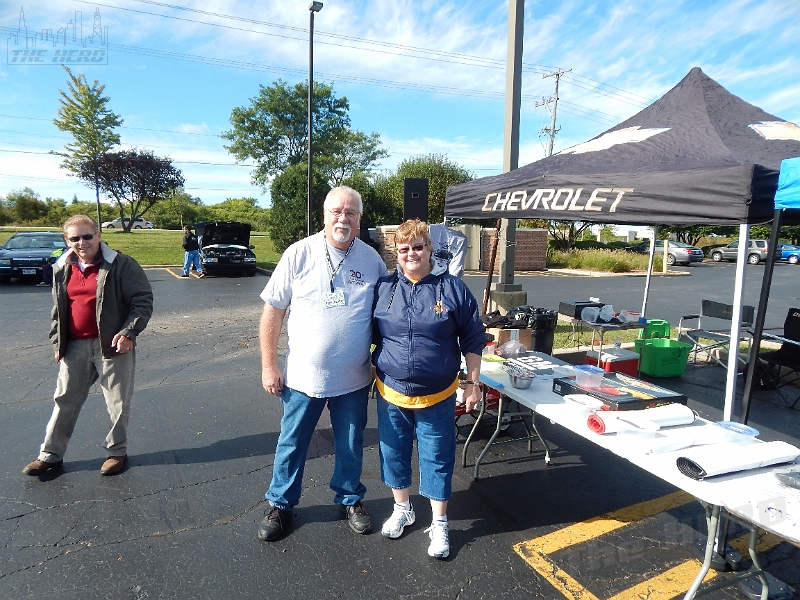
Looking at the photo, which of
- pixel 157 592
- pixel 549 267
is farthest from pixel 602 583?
pixel 549 267

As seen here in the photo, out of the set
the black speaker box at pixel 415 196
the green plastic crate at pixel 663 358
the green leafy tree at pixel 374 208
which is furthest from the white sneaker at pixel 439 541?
the green leafy tree at pixel 374 208

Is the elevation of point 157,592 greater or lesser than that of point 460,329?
lesser

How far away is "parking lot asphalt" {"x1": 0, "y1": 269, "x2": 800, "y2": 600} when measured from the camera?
242 centimetres

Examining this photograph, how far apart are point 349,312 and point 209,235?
52.9 feet

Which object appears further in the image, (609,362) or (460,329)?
(609,362)

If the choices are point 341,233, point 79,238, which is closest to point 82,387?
point 79,238

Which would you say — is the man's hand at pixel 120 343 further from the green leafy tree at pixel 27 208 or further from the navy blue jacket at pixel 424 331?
the green leafy tree at pixel 27 208

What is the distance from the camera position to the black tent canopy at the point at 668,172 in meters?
2.70

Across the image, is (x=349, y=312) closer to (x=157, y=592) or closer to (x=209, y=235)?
(x=157, y=592)

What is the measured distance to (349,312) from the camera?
260cm

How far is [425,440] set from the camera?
2.63 m

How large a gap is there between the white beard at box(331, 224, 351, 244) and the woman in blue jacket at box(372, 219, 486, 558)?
26cm

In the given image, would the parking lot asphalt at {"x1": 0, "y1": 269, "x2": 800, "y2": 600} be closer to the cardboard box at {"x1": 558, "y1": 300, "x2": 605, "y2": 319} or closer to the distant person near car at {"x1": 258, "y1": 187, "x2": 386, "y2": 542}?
the distant person near car at {"x1": 258, "y1": 187, "x2": 386, "y2": 542}

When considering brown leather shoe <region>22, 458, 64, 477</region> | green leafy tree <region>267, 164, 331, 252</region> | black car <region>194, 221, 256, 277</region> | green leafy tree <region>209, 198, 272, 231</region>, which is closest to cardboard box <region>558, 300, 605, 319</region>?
brown leather shoe <region>22, 458, 64, 477</region>
